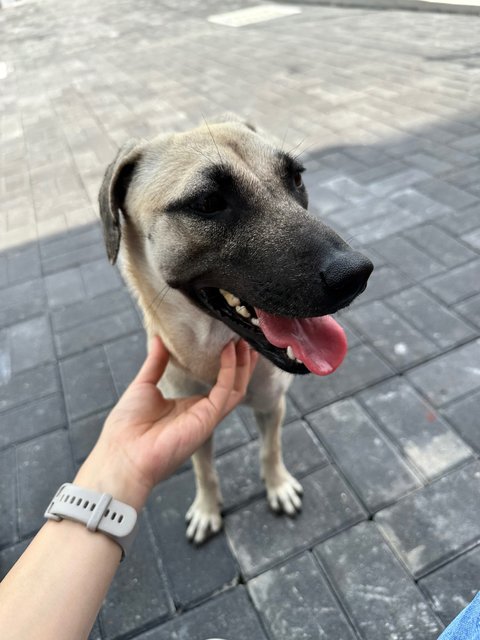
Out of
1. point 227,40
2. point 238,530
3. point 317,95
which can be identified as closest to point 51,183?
point 317,95

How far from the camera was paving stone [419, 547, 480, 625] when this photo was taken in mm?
2162

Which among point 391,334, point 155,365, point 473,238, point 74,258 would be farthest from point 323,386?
point 74,258

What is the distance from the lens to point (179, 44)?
1256cm

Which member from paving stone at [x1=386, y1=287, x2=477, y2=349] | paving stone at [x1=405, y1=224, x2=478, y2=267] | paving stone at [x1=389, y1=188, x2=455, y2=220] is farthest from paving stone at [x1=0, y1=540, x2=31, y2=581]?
paving stone at [x1=389, y1=188, x2=455, y2=220]

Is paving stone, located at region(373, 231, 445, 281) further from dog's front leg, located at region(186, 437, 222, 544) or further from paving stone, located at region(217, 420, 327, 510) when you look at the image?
dog's front leg, located at region(186, 437, 222, 544)

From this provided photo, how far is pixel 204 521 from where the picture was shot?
8.39ft

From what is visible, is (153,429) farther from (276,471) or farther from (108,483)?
(276,471)

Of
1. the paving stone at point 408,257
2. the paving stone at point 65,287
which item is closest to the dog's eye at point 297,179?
the paving stone at point 408,257

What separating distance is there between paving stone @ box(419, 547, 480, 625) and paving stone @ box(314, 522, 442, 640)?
0.05m

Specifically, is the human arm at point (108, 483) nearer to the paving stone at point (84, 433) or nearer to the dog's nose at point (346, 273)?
the dog's nose at point (346, 273)

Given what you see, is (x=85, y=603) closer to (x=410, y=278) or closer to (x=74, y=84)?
(x=410, y=278)

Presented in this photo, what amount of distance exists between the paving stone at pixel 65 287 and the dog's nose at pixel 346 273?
3277mm

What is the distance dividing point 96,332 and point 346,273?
2.85 m

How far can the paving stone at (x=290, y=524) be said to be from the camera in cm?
246
